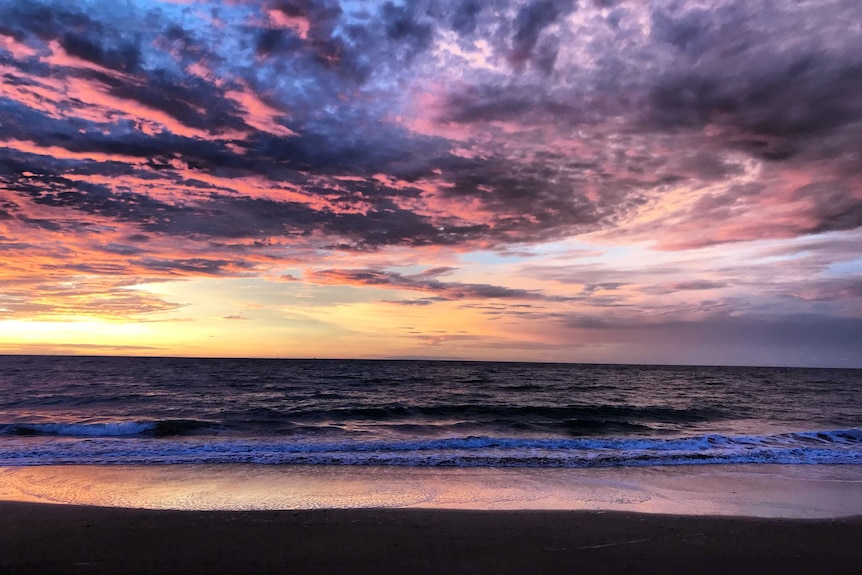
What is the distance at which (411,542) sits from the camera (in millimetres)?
7609

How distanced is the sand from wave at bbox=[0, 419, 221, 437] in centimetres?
1124

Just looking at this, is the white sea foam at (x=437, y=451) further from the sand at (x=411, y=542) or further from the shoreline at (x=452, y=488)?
the sand at (x=411, y=542)

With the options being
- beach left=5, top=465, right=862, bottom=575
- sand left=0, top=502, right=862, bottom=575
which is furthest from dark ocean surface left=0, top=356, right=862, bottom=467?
sand left=0, top=502, right=862, bottom=575

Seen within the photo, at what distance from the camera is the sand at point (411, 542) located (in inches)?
266

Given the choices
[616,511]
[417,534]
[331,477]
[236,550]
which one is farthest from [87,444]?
[616,511]

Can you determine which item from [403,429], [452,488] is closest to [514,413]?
[403,429]

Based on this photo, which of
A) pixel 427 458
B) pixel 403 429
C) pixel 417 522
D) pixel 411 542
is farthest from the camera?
pixel 403 429

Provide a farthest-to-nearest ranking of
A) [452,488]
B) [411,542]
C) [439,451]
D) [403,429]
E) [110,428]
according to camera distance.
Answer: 1. [403,429]
2. [110,428]
3. [439,451]
4. [452,488]
5. [411,542]

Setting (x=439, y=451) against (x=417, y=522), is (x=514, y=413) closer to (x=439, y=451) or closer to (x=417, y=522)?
(x=439, y=451)

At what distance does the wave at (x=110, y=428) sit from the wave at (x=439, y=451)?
100 cm

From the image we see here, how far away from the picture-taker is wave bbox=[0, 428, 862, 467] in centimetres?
1408

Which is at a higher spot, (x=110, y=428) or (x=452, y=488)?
(x=110, y=428)

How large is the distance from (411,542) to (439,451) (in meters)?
8.69

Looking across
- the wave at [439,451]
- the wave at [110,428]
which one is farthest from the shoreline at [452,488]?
the wave at [110,428]
